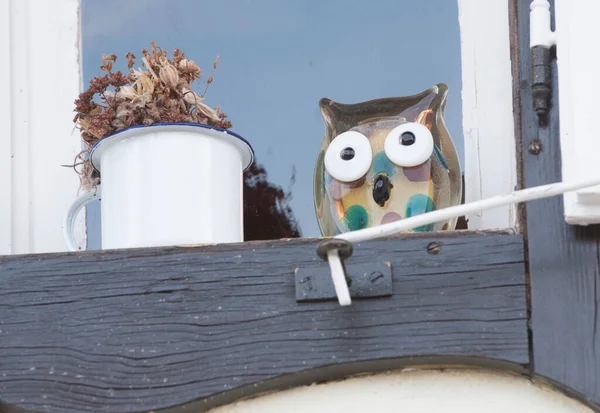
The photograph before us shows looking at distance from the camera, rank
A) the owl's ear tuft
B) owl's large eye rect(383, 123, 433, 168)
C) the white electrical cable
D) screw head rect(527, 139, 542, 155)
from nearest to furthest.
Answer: the white electrical cable → screw head rect(527, 139, 542, 155) → owl's large eye rect(383, 123, 433, 168) → the owl's ear tuft

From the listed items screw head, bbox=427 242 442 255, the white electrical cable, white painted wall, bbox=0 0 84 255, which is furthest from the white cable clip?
white painted wall, bbox=0 0 84 255

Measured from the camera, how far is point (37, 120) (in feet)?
5.98

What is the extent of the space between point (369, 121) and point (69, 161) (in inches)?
18.2

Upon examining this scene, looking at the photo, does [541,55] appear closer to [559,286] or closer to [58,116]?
[559,286]

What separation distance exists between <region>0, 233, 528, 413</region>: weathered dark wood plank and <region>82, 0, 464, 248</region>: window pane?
0.33 metres

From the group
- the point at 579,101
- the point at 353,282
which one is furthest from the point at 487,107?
the point at 353,282

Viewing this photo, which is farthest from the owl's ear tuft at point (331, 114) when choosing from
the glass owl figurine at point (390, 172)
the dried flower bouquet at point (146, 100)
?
the dried flower bouquet at point (146, 100)

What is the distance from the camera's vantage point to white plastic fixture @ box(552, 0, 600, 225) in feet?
4.64

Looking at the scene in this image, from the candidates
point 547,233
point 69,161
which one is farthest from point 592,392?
point 69,161

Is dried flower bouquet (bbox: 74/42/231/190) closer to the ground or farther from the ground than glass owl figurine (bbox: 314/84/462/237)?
farther from the ground

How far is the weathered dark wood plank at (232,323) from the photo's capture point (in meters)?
1.45

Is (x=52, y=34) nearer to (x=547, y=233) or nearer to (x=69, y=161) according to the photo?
(x=69, y=161)

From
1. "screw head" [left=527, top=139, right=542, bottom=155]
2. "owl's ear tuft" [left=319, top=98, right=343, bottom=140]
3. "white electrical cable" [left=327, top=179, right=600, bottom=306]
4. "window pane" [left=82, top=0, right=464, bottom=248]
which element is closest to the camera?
"white electrical cable" [left=327, top=179, right=600, bottom=306]

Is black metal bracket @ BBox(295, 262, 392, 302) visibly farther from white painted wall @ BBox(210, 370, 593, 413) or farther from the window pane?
the window pane
